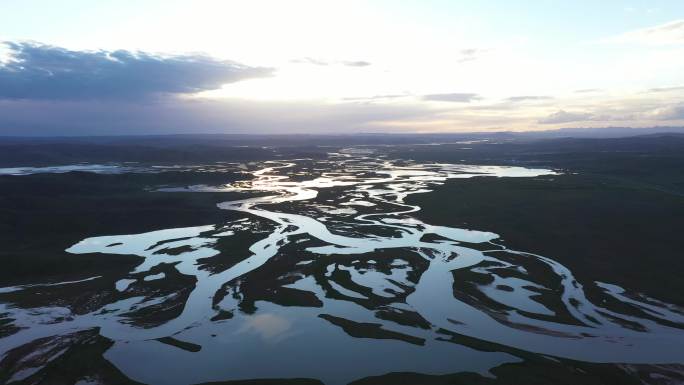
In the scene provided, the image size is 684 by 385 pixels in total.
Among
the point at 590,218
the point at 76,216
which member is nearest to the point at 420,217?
the point at 590,218

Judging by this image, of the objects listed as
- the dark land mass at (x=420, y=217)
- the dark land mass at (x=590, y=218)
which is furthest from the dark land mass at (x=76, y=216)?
the dark land mass at (x=590, y=218)

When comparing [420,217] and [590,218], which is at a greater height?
[590,218]

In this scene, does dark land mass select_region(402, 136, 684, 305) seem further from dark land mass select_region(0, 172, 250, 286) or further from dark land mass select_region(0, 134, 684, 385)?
dark land mass select_region(0, 172, 250, 286)

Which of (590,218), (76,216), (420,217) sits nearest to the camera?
(590,218)

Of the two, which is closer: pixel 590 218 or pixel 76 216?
pixel 590 218

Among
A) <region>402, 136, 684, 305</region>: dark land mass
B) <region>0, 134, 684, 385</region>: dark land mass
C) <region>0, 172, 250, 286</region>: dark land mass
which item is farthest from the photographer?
<region>0, 172, 250, 286</region>: dark land mass

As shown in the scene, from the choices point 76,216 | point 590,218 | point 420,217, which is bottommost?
point 420,217

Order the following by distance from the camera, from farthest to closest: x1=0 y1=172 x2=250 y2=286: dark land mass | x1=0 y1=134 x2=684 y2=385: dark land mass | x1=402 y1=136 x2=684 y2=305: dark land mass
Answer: x1=0 y1=172 x2=250 y2=286: dark land mass, x1=402 y1=136 x2=684 y2=305: dark land mass, x1=0 y1=134 x2=684 y2=385: dark land mass

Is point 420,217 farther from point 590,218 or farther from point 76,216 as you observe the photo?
point 76,216

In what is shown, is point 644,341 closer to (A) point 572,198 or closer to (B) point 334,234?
(B) point 334,234

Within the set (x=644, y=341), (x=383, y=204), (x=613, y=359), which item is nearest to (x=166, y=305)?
A: (x=613, y=359)

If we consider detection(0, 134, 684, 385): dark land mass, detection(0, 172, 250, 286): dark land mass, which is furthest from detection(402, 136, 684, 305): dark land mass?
detection(0, 172, 250, 286): dark land mass
